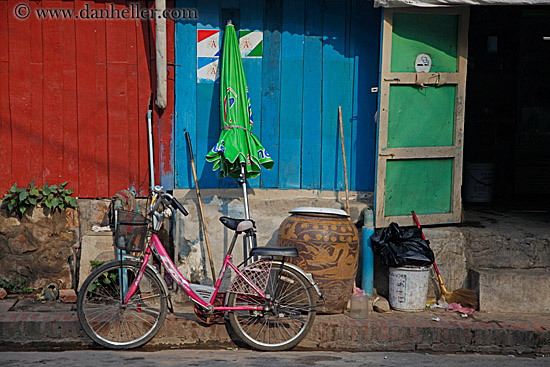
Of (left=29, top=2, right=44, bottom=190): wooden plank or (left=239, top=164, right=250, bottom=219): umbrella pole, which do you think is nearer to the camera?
(left=239, top=164, right=250, bottom=219): umbrella pole

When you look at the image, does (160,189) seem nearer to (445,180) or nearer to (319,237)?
(319,237)

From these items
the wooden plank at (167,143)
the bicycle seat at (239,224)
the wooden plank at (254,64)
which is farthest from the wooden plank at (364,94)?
the wooden plank at (167,143)

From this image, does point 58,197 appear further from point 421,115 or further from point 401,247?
point 421,115

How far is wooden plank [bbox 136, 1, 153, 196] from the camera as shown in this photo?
22.0ft

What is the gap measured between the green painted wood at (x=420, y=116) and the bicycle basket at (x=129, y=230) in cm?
285

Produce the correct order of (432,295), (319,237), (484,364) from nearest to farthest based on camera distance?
(484,364), (319,237), (432,295)

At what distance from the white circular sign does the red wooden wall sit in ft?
8.69

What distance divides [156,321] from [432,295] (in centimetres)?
299

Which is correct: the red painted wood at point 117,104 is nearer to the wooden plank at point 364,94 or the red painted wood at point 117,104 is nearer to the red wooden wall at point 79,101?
the red wooden wall at point 79,101

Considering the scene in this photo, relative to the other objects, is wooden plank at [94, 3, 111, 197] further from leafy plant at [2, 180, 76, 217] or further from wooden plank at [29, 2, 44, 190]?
wooden plank at [29, 2, 44, 190]

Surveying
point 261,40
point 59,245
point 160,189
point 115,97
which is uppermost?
point 261,40

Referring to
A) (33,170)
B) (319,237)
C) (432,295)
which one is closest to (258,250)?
(319,237)

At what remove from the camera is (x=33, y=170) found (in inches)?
267

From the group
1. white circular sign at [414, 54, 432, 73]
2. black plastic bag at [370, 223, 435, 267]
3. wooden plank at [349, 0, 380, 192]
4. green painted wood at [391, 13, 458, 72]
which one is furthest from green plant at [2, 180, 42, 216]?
white circular sign at [414, 54, 432, 73]
